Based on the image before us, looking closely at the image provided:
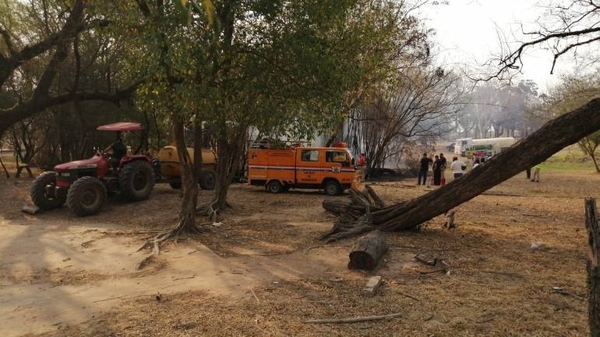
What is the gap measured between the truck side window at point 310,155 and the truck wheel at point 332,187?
955mm

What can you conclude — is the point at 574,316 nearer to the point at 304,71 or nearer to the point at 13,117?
the point at 304,71

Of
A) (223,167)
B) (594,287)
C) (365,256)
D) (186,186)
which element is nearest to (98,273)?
(186,186)

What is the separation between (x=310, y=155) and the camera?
17.0m

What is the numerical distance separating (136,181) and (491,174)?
373 inches

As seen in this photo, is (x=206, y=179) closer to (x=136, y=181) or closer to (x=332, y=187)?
(x=136, y=181)

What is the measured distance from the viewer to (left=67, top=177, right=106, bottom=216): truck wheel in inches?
455

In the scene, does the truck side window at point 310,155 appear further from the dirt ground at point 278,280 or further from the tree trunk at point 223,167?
the dirt ground at point 278,280

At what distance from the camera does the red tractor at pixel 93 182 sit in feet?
38.6

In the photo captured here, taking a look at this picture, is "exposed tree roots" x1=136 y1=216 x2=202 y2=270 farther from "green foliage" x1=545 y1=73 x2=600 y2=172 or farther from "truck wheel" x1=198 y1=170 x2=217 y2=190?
"green foliage" x1=545 y1=73 x2=600 y2=172

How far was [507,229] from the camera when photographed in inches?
402

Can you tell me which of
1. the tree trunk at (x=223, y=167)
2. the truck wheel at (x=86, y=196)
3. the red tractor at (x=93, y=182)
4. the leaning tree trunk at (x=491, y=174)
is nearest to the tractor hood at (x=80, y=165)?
the red tractor at (x=93, y=182)

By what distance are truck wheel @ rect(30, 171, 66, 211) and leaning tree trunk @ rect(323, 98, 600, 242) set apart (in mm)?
7669

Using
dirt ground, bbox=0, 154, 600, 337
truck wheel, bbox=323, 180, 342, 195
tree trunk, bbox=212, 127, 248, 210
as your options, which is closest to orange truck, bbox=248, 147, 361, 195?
truck wheel, bbox=323, 180, 342, 195

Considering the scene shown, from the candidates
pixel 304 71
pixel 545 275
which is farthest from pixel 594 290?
pixel 304 71
